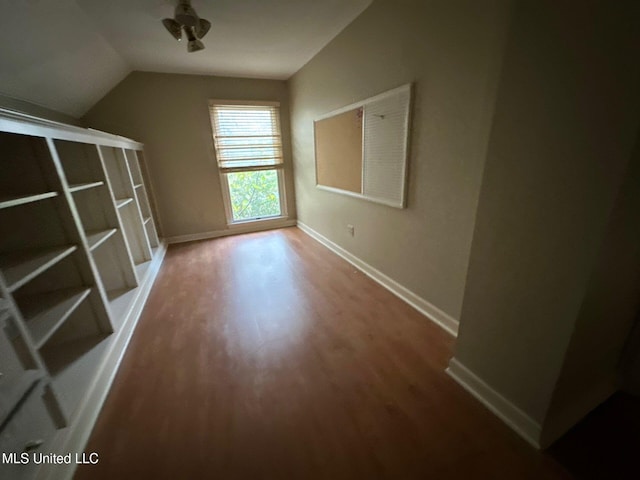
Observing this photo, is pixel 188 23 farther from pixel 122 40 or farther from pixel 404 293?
pixel 404 293

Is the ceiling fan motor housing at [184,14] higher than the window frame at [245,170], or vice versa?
the ceiling fan motor housing at [184,14]

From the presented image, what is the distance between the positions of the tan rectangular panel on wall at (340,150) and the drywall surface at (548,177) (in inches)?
62.3

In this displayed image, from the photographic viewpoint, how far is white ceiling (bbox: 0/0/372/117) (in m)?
1.66

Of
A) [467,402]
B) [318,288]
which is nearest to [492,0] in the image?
[467,402]

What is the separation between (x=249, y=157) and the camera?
13.4 ft

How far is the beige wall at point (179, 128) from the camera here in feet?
10.9

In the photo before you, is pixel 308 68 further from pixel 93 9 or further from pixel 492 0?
pixel 492 0

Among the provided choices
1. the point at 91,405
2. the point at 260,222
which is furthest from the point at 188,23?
the point at 260,222

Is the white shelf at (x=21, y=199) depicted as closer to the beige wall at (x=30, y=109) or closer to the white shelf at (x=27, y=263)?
the white shelf at (x=27, y=263)

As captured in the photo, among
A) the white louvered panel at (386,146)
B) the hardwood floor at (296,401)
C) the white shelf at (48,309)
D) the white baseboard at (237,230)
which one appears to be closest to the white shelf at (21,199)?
the white shelf at (48,309)

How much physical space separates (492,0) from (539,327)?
1.54m

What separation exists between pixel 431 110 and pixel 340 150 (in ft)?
4.09

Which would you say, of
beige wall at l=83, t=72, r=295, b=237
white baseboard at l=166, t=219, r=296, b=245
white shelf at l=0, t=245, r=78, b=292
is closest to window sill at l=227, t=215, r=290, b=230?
white baseboard at l=166, t=219, r=296, b=245

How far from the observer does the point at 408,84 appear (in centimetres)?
179
